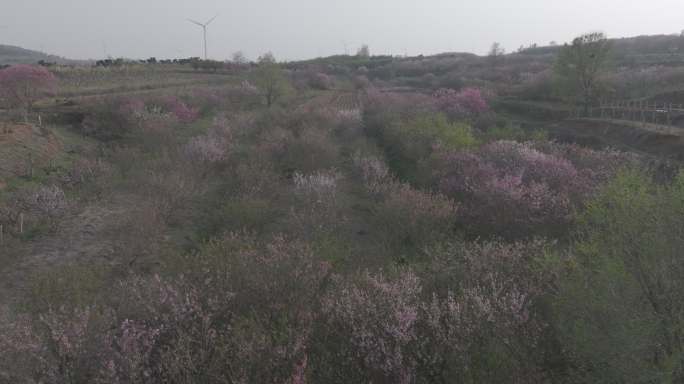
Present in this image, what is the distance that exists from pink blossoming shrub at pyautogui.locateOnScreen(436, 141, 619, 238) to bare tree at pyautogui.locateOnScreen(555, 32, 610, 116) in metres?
18.8

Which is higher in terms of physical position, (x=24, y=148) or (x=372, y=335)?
(x=24, y=148)

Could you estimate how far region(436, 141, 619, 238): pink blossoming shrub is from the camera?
1295 cm

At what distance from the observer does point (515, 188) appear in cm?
1409

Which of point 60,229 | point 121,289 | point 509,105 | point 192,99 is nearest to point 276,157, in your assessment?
point 60,229

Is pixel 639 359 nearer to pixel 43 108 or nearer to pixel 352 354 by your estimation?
pixel 352 354

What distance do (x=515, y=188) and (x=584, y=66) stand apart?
25.6 m

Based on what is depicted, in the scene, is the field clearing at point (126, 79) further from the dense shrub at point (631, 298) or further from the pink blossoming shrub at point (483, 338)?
the dense shrub at point (631, 298)

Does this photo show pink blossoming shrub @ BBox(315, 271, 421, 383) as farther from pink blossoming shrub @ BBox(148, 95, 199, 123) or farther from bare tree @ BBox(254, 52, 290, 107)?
bare tree @ BBox(254, 52, 290, 107)

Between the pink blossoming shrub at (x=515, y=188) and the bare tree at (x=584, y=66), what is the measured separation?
741 inches

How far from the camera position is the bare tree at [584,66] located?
34875 millimetres

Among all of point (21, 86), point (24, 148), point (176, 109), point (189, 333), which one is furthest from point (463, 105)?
point (189, 333)

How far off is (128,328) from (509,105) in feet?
134

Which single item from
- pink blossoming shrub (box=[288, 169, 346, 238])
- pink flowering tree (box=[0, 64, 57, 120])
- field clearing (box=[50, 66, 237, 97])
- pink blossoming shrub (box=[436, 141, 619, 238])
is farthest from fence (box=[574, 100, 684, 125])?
field clearing (box=[50, 66, 237, 97])

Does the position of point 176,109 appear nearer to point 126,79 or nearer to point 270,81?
point 270,81
